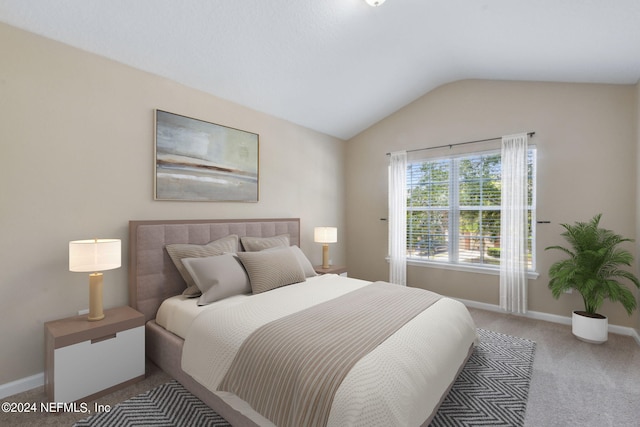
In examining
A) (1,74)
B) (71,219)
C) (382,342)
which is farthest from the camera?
(71,219)

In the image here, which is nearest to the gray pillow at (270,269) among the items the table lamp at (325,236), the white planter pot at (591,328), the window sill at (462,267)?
the table lamp at (325,236)

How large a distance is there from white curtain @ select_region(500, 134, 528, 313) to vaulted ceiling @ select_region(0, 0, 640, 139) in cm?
85

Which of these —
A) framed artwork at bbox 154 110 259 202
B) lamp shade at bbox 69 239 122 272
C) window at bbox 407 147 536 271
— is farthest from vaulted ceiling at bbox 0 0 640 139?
lamp shade at bbox 69 239 122 272

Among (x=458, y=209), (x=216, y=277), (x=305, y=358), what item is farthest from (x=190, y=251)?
(x=458, y=209)

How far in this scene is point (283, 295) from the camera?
2484mm

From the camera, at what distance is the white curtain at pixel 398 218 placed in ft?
14.1

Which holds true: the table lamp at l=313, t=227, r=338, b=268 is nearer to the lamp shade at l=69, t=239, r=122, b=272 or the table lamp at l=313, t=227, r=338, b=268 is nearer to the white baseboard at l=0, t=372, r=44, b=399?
the lamp shade at l=69, t=239, r=122, b=272

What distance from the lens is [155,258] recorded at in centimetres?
254

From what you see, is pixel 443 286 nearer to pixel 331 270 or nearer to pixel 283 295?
pixel 331 270

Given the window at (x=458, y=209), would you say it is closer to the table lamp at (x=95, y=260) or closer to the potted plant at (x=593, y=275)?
the potted plant at (x=593, y=275)

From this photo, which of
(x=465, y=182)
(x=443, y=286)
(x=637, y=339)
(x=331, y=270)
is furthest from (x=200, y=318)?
(x=637, y=339)

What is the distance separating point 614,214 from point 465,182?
1474 mm

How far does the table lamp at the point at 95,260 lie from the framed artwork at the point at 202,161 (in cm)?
75

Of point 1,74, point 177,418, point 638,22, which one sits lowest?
point 177,418
